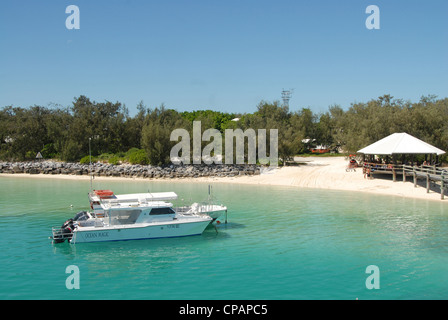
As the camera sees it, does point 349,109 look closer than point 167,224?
No

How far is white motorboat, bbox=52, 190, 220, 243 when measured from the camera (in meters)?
20.3

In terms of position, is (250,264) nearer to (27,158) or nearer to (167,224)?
(167,224)

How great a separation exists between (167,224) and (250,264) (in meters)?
5.76

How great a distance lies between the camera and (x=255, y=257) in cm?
1794

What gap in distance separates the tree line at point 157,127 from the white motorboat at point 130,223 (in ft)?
88.4

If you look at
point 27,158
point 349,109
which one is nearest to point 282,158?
point 349,109

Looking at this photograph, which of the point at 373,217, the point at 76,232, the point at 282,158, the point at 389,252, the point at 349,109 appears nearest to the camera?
the point at 389,252

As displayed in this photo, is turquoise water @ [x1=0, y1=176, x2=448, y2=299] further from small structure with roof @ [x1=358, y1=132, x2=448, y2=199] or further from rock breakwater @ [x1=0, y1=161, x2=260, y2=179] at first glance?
rock breakwater @ [x1=0, y1=161, x2=260, y2=179]

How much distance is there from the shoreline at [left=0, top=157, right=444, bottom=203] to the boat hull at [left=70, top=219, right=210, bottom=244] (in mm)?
20905

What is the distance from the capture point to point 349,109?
64375 millimetres

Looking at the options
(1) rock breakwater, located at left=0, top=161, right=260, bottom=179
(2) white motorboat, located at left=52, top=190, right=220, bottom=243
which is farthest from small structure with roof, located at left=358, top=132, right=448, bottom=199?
(2) white motorboat, located at left=52, top=190, right=220, bottom=243

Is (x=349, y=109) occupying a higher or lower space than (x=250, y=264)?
higher

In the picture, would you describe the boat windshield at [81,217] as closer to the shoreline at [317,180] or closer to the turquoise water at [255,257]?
the turquoise water at [255,257]
